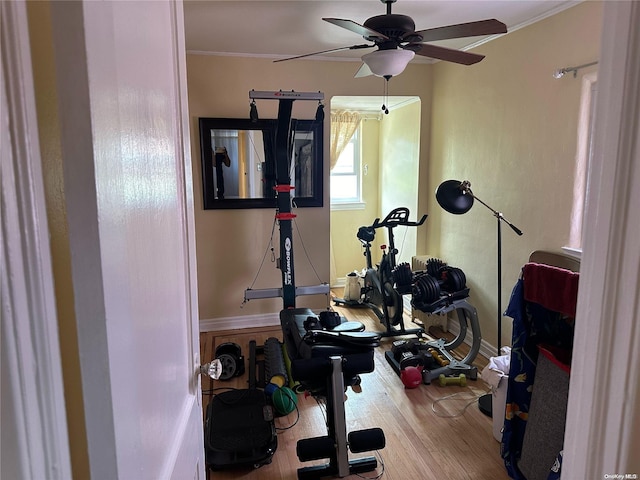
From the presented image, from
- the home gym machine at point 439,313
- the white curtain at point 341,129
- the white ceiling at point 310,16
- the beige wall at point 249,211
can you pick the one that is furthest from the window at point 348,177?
the home gym machine at point 439,313

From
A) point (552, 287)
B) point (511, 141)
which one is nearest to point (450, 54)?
point (511, 141)

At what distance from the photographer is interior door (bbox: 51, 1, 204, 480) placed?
1.59 feet

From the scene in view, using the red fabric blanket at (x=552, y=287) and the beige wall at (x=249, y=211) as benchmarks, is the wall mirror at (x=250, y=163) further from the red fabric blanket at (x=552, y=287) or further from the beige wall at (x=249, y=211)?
the red fabric blanket at (x=552, y=287)

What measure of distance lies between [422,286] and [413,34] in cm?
167

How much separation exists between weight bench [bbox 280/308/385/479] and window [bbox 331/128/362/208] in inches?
128

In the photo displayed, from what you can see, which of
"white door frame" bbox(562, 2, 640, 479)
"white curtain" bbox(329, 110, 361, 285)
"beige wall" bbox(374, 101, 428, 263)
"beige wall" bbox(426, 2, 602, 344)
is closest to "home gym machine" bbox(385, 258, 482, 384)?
"beige wall" bbox(426, 2, 602, 344)

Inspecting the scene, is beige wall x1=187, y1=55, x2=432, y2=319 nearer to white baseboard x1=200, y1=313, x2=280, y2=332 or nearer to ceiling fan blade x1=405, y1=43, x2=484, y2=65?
white baseboard x1=200, y1=313, x2=280, y2=332

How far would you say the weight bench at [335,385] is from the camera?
213 cm

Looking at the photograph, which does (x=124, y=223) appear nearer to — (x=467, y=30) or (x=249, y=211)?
(x=467, y=30)

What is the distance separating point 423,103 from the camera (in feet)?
13.4

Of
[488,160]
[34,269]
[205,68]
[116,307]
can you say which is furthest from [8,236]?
Answer: [205,68]

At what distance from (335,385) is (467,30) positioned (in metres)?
1.87

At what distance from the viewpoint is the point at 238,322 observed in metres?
4.08

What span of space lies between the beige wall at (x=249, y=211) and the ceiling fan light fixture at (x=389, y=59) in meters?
1.61
